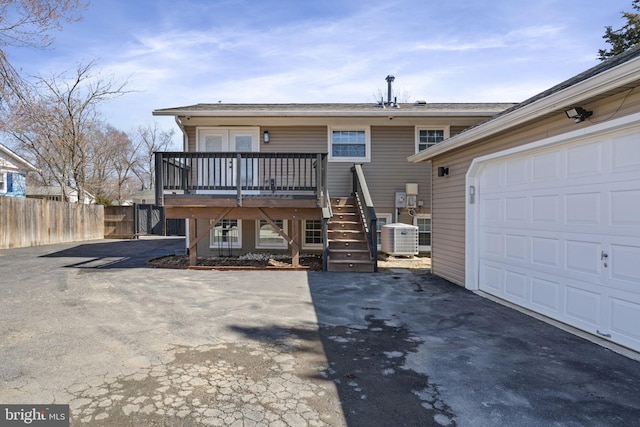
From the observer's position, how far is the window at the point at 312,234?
10031 mm

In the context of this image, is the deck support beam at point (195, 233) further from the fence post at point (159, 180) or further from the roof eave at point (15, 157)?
the roof eave at point (15, 157)

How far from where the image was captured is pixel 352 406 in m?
2.40

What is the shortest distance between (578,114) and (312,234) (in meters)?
7.13

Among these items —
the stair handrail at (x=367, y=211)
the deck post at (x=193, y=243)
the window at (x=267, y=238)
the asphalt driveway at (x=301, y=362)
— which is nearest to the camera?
the asphalt driveway at (x=301, y=362)

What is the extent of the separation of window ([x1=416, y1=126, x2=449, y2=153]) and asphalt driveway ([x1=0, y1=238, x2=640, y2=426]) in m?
5.54

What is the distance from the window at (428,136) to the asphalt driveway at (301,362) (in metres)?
5.54

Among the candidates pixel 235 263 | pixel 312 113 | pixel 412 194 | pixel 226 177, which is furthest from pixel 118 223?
pixel 412 194

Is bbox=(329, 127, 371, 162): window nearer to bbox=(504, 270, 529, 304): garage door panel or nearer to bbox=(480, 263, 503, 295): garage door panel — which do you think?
bbox=(480, 263, 503, 295): garage door panel

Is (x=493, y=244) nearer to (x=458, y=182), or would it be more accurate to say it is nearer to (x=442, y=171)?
(x=458, y=182)

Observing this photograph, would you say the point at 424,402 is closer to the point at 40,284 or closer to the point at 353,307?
the point at 353,307

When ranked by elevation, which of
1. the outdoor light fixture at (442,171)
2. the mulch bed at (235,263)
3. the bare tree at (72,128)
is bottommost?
the mulch bed at (235,263)

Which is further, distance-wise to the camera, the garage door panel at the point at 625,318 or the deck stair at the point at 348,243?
the deck stair at the point at 348,243

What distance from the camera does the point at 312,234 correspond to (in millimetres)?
10070

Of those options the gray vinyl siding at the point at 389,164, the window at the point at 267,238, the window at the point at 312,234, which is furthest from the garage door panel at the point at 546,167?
the window at the point at 267,238
